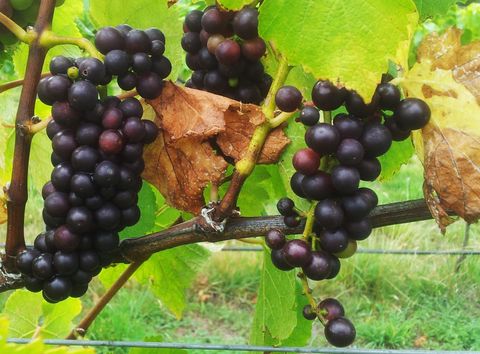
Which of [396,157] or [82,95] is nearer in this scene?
[82,95]

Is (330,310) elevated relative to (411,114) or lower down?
lower down

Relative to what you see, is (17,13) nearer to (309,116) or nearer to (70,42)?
(70,42)

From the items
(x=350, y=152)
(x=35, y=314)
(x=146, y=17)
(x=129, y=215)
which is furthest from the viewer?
(x=35, y=314)

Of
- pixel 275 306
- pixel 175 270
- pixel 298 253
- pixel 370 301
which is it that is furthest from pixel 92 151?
pixel 370 301

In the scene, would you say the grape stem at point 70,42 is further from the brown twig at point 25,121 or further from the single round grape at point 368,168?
the single round grape at point 368,168

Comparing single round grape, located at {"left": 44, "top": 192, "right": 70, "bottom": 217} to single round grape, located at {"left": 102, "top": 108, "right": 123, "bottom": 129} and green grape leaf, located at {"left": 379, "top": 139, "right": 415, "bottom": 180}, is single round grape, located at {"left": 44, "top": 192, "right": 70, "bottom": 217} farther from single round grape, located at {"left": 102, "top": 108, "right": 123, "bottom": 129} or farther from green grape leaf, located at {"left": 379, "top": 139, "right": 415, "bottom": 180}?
green grape leaf, located at {"left": 379, "top": 139, "right": 415, "bottom": 180}

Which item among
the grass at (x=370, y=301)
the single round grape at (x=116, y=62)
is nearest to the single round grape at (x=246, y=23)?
the single round grape at (x=116, y=62)

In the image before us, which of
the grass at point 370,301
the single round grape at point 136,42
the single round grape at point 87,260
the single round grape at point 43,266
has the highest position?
the single round grape at point 136,42
